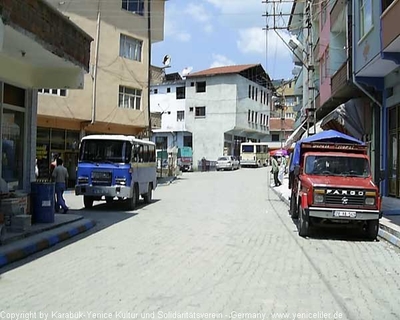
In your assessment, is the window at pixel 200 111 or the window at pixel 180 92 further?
the window at pixel 180 92

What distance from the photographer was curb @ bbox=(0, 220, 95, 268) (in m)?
8.84

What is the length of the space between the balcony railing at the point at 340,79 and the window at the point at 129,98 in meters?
13.0

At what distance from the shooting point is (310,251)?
409 inches

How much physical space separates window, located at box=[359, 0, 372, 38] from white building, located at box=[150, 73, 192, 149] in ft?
156

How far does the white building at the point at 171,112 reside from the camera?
6588 centimetres

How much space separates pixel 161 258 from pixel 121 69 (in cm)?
2293

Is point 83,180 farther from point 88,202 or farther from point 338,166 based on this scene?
point 338,166

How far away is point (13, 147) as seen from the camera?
1316cm

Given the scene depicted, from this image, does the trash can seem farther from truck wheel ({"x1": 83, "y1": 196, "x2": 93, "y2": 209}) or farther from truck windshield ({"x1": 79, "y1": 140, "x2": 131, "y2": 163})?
truck wheel ({"x1": 83, "y1": 196, "x2": 93, "y2": 209})

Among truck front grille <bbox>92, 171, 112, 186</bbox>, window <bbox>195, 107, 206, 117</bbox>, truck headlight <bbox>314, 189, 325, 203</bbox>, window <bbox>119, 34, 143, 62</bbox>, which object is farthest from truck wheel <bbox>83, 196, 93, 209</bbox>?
window <bbox>195, 107, 206, 117</bbox>

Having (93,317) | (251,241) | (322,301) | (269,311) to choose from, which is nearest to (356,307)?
(322,301)

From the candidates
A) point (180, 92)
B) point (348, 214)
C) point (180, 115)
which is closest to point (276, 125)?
point (180, 92)

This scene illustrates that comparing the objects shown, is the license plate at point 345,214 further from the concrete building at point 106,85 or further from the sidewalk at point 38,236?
the concrete building at point 106,85

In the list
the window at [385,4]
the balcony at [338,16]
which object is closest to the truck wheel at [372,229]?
the window at [385,4]
